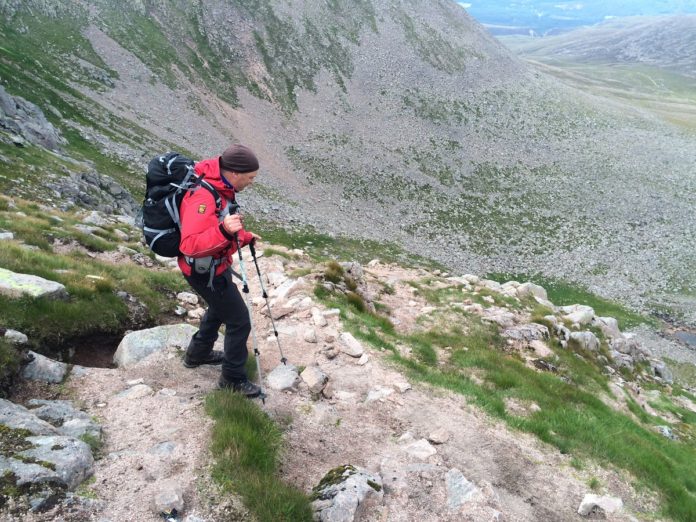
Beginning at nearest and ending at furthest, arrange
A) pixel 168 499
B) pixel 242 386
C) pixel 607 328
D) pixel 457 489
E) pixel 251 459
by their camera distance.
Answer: pixel 168 499 < pixel 251 459 < pixel 457 489 < pixel 242 386 < pixel 607 328

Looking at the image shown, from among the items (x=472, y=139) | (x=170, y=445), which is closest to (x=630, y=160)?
(x=472, y=139)

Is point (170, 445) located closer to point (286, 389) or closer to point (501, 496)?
point (286, 389)

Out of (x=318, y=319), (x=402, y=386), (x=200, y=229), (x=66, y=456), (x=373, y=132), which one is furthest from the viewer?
(x=373, y=132)

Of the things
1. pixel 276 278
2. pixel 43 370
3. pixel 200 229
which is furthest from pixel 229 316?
pixel 276 278

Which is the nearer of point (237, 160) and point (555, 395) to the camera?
point (237, 160)

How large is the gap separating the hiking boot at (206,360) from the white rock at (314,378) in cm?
181

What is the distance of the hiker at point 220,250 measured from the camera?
6062 millimetres

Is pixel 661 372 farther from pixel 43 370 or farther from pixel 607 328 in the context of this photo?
pixel 43 370

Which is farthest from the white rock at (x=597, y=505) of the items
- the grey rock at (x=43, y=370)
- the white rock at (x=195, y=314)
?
the white rock at (x=195, y=314)

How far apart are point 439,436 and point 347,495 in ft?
9.69

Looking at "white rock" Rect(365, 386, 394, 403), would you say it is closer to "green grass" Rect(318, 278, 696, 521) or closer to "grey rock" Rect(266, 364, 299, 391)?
"green grass" Rect(318, 278, 696, 521)

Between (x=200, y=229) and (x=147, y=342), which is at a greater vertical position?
(x=200, y=229)

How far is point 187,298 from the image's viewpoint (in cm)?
1217

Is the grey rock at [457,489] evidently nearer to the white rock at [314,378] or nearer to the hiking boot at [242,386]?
the white rock at [314,378]
